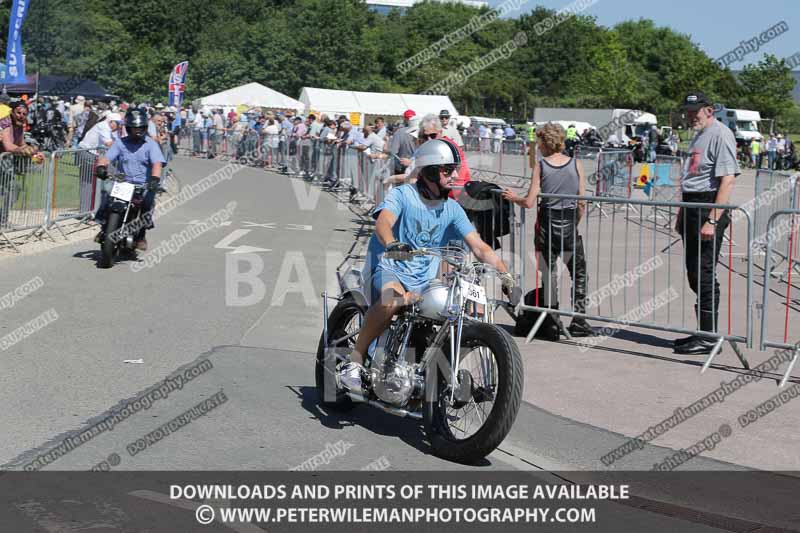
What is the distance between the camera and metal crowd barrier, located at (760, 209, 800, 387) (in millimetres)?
8492

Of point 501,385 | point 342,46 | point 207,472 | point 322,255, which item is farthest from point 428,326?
point 342,46

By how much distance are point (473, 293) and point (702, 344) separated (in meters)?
3.88

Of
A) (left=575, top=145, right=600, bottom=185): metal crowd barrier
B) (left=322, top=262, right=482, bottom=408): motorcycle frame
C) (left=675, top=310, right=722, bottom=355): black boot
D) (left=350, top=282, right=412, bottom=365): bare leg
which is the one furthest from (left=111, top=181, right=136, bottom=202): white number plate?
(left=575, top=145, right=600, bottom=185): metal crowd barrier

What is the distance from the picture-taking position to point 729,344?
9.61 metres

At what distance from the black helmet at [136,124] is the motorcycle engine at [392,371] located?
8.47 metres

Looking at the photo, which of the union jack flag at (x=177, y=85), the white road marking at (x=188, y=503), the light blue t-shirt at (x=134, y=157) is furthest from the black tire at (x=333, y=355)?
the union jack flag at (x=177, y=85)

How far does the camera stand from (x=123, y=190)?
1384 cm

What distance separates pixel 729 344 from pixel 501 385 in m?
4.53

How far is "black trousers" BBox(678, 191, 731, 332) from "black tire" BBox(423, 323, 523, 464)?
12.2ft

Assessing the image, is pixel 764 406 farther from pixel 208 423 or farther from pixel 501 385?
pixel 208 423

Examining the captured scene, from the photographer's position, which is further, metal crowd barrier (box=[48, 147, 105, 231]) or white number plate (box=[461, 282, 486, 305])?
metal crowd barrier (box=[48, 147, 105, 231])

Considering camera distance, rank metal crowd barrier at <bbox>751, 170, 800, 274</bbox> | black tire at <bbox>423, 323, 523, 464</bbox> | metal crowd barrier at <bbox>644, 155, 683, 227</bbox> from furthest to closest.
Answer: metal crowd barrier at <bbox>644, 155, 683, 227</bbox>, metal crowd barrier at <bbox>751, 170, 800, 274</bbox>, black tire at <bbox>423, 323, 523, 464</bbox>

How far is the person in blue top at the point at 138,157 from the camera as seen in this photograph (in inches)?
552

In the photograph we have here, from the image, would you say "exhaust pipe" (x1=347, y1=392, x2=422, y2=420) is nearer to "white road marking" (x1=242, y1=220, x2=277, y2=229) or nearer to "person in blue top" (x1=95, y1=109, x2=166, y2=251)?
"person in blue top" (x1=95, y1=109, x2=166, y2=251)
